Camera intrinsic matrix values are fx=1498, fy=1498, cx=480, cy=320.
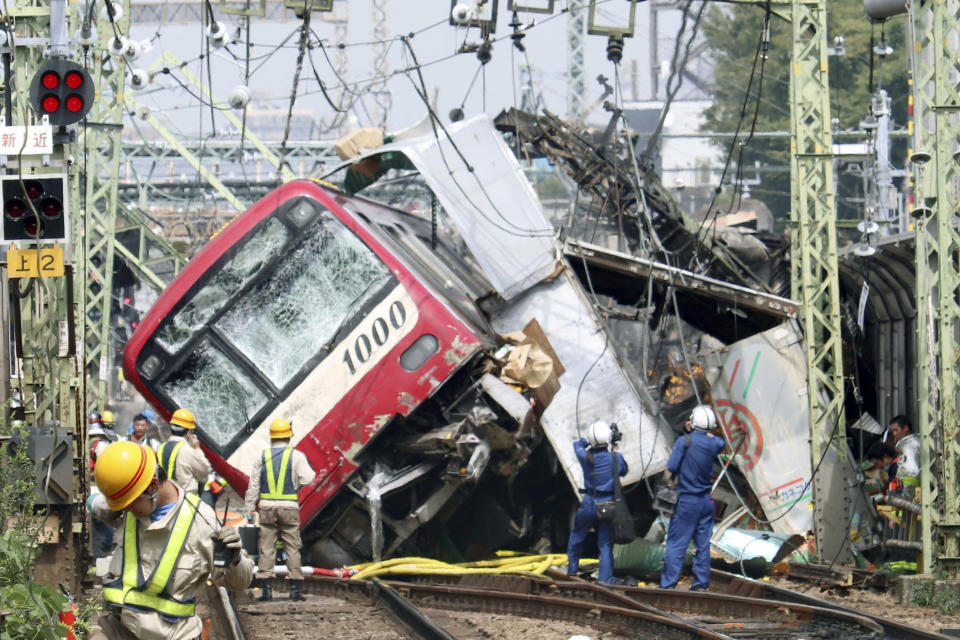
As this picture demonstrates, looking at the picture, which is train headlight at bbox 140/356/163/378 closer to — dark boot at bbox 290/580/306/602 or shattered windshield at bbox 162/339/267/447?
shattered windshield at bbox 162/339/267/447

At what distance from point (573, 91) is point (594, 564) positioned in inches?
1834

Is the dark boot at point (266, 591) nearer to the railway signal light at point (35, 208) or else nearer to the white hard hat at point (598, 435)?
the white hard hat at point (598, 435)

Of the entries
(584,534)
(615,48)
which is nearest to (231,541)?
(584,534)

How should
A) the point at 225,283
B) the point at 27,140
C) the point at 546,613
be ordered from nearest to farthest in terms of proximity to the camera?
the point at 27,140 < the point at 546,613 < the point at 225,283

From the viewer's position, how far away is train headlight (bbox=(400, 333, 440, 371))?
1420 centimetres

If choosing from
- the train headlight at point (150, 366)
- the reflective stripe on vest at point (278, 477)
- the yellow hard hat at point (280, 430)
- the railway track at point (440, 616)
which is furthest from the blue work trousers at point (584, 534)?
the train headlight at point (150, 366)

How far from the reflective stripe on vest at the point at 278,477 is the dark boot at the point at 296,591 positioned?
0.69m

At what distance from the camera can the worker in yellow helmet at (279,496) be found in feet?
40.2

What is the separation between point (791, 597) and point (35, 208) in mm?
6306

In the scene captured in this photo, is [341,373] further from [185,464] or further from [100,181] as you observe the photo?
[100,181]

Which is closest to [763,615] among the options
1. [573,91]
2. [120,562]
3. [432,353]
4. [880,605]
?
[880,605]

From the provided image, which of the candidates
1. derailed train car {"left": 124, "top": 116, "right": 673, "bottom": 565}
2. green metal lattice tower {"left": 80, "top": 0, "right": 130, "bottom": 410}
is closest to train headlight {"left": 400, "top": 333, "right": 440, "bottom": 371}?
derailed train car {"left": 124, "top": 116, "right": 673, "bottom": 565}

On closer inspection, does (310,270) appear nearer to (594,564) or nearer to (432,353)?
(432,353)

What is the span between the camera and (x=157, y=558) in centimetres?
550
